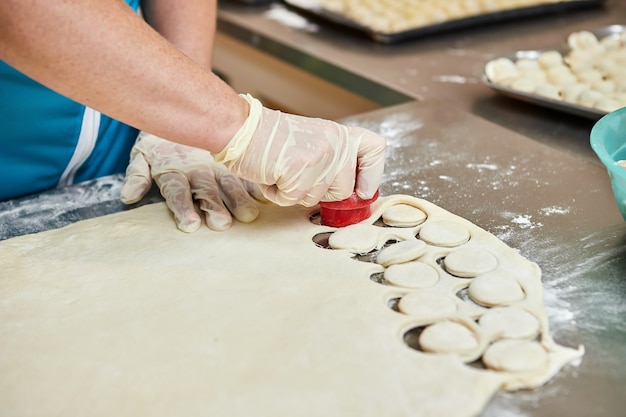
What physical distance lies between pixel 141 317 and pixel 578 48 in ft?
5.61

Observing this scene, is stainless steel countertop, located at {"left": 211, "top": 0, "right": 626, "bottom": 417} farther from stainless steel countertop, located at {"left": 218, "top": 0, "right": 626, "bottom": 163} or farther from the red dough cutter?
the red dough cutter

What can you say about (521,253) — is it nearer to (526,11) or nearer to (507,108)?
(507,108)

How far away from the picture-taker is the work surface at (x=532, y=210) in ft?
3.27

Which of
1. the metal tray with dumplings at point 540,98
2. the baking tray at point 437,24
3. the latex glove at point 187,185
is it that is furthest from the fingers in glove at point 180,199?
the baking tray at point 437,24

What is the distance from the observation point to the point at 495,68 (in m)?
2.06

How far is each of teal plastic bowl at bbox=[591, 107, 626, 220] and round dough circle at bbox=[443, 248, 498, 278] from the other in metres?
0.26

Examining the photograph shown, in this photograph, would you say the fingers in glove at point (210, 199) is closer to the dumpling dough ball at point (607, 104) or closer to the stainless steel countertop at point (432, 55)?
the stainless steel countertop at point (432, 55)

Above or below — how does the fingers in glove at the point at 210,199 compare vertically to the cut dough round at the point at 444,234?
below

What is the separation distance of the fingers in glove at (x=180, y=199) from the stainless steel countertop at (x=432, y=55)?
84 centimetres

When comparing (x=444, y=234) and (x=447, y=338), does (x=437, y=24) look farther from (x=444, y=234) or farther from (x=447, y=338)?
(x=447, y=338)

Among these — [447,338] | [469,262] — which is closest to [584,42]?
[469,262]

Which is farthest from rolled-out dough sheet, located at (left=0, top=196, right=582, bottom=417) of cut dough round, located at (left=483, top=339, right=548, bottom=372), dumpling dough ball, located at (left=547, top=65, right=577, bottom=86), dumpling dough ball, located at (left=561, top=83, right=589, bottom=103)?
dumpling dough ball, located at (left=547, top=65, right=577, bottom=86)

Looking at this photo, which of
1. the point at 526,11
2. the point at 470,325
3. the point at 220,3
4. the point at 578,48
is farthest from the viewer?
the point at 220,3

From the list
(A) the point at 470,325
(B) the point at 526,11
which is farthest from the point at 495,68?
(A) the point at 470,325
